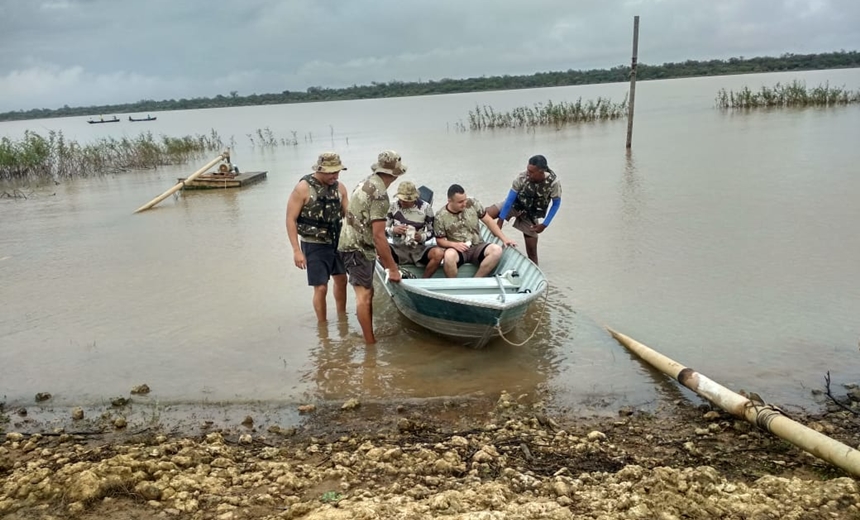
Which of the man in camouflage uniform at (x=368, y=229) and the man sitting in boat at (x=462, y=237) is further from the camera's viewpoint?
the man sitting in boat at (x=462, y=237)

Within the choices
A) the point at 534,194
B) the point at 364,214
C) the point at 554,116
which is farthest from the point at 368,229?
the point at 554,116

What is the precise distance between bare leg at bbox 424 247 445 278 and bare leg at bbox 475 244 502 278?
40 cm

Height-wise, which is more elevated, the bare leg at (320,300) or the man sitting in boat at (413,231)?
the man sitting in boat at (413,231)

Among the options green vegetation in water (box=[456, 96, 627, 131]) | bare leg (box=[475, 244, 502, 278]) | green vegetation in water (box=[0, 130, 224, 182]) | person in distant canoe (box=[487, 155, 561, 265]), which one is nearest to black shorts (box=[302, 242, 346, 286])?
bare leg (box=[475, 244, 502, 278])

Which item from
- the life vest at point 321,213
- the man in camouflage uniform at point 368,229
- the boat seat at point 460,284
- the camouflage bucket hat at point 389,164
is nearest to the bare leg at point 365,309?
the man in camouflage uniform at point 368,229

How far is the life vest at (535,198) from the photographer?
7.27 metres

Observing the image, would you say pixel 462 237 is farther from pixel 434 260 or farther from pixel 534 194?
pixel 534 194

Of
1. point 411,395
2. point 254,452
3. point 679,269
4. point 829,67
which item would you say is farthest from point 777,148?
point 829,67

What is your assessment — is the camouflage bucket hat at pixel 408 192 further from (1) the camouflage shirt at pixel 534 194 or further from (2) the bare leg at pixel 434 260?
(1) the camouflage shirt at pixel 534 194

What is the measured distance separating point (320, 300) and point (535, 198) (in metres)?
2.85

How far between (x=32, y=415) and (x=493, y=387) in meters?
3.44

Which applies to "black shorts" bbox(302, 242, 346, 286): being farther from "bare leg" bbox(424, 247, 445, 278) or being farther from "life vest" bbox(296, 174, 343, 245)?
"bare leg" bbox(424, 247, 445, 278)

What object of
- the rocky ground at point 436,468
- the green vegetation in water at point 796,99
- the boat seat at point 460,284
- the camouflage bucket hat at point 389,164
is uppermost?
the green vegetation in water at point 796,99

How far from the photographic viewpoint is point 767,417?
357 cm
